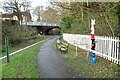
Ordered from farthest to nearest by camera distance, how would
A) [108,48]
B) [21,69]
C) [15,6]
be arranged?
[15,6], [108,48], [21,69]

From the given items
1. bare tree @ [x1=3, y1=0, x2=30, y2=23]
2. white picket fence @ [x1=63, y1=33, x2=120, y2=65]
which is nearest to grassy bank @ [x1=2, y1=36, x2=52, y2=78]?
white picket fence @ [x1=63, y1=33, x2=120, y2=65]

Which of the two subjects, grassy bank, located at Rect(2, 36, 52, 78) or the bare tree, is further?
the bare tree

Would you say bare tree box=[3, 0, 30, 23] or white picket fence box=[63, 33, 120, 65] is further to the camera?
bare tree box=[3, 0, 30, 23]

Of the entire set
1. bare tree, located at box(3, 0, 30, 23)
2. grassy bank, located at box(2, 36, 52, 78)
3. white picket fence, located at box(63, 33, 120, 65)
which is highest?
bare tree, located at box(3, 0, 30, 23)

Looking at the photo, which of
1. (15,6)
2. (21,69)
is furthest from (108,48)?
(15,6)

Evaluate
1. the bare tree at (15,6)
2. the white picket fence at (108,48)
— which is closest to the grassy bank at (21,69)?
the white picket fence at (108,48)

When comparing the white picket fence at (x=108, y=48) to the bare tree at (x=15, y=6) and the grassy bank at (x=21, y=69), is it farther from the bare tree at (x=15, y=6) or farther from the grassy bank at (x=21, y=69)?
the bare tree at (x=15, y=6)

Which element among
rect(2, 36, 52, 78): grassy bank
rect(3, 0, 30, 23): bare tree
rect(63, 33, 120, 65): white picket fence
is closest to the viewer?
rect(2, 36, 52, 78): grassy bank

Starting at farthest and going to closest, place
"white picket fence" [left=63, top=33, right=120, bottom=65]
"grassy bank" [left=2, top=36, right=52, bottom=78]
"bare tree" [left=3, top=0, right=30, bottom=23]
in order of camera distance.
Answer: "bare tree" [left=3, top=0, right=30, bottom=23] < "white picket fence" [left=63, top=33, right=120, bottom=65] < "grassy bank" [left=2, top=36, right=52, bottom=78]

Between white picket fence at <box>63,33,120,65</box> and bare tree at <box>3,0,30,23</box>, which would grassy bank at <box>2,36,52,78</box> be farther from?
bare tree at <box>3,0,30,23</box>

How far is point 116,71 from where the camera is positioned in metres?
7.98

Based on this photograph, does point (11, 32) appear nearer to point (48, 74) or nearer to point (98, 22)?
point (98, 22)

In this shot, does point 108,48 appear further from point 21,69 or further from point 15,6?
point 15,6

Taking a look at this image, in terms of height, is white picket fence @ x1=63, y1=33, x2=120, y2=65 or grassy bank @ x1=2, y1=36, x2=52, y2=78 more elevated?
white picket fence @ x1=63, y1=33, x2=120, y2=65
